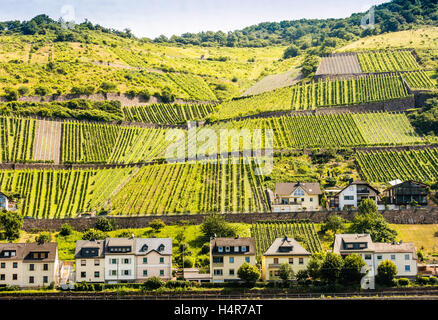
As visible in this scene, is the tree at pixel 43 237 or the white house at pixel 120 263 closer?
the white house at pixel 120 263

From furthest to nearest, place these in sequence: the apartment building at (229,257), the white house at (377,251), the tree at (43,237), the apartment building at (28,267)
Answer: the tree at (43,237) → the apartment building at (229,257) → the apartment building at (28,267) → the white house at (377,251)

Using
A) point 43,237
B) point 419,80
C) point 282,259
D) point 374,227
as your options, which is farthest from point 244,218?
point 419,80

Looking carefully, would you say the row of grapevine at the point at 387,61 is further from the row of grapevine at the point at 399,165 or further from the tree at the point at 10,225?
the tree at the point at 10,225

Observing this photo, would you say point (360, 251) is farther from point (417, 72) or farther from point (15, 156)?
point (417, 72)

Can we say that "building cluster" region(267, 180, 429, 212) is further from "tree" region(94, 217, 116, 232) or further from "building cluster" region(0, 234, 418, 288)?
"tree" region(94, 217, 116, 232)

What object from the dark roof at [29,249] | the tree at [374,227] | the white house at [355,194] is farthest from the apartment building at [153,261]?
the white house at [355,194]

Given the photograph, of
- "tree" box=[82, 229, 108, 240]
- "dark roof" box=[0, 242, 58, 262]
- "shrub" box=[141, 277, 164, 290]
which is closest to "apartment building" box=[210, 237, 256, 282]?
"shrub" box=[141, 277, 164, 290]
